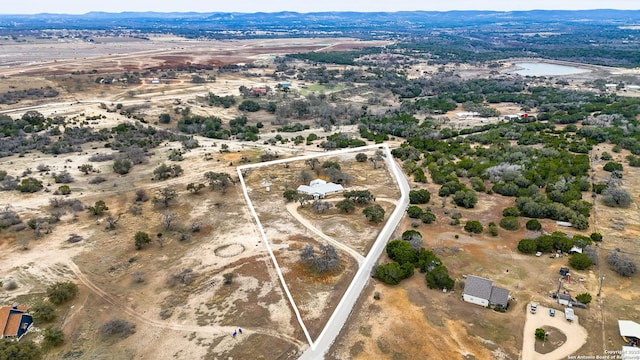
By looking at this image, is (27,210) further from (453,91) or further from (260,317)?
(453,91)

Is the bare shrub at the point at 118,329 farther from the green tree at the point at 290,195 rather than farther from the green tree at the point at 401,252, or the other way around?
the green tree at the point at 290,195

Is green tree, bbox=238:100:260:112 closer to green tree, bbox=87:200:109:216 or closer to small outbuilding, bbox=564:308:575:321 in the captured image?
green tree, bbox=87:200:109:216

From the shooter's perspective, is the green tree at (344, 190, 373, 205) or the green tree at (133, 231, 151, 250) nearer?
the green tree at (133, 231, 151, 250)

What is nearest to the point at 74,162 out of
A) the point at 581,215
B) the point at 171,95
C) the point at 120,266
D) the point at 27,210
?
the point at 27,210

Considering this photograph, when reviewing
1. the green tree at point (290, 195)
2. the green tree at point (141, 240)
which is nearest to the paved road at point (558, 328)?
the green tree at point (290, 195)

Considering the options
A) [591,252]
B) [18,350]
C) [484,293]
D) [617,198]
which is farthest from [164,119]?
[617,198]

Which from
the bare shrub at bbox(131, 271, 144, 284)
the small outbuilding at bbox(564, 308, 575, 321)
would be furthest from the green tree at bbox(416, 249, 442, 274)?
the bare shrub at bbox(131, 271, 144, 284)

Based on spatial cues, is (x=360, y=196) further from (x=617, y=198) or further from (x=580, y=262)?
(x=617, y=198)
